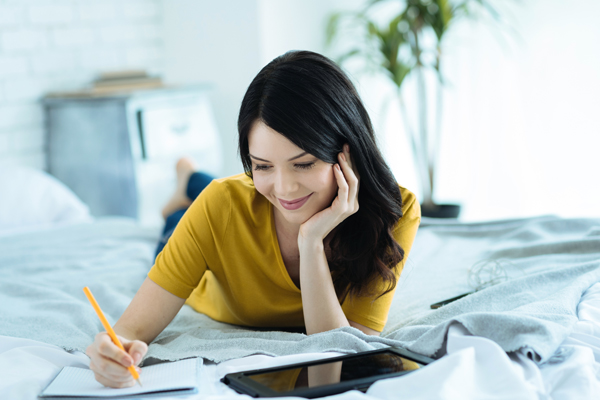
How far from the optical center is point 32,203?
224 cm

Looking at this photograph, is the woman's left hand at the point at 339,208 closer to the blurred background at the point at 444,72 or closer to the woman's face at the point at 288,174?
the woman's face at the point at 288,174

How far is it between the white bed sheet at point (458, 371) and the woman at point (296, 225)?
6.7 inches

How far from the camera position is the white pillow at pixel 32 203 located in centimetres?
218

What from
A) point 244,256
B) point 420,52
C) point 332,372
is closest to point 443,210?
point 420,52

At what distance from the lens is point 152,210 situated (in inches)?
116

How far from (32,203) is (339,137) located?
1.57 metres

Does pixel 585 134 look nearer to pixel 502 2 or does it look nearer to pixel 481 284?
pixel 502 2

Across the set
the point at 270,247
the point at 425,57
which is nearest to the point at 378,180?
the point at 270,247

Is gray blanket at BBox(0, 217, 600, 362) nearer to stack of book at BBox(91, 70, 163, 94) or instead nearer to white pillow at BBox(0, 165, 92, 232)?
white pillow at BBox(0, 165, 92, 232)

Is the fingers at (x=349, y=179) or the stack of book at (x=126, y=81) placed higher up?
the stack of book at (x=126, y=81)

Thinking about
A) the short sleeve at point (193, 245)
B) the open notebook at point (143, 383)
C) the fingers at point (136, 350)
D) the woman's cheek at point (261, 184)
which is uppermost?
the woman's cheek at point (261, 184)

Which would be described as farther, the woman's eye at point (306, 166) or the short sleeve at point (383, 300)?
the short sleeve at point (383, 300)

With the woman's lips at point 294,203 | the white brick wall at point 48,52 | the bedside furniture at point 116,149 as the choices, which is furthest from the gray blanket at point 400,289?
the white brick wall at point 48,52

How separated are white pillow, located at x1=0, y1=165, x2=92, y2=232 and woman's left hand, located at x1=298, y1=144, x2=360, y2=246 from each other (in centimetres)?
142
